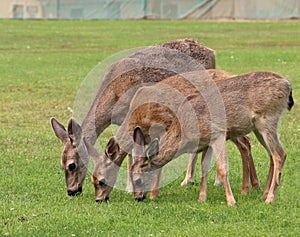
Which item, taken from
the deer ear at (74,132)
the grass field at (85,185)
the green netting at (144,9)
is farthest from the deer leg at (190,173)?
the green netting at (144,9)

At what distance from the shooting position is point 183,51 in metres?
11.4

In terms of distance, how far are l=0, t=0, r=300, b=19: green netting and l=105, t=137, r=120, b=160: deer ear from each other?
1380 inches

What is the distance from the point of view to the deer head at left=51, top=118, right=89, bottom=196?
9555 millimetres

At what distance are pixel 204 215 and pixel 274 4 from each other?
1422 inches

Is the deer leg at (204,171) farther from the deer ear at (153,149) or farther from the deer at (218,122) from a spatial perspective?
the deer ear at (153,149)

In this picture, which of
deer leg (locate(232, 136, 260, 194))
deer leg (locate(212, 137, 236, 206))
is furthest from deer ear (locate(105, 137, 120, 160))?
deer leg (locate(232, 136, 260, 194))

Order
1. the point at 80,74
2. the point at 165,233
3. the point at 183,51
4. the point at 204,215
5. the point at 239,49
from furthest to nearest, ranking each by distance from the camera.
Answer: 1. the point at 239,49
2. the point at 80,74
3. the point at 183,51
4. the point at 204,215
5. the point at 165,233

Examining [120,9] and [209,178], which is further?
[120,9]

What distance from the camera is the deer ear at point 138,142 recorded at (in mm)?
9102

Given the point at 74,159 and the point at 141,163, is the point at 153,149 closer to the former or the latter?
the point at 141,163

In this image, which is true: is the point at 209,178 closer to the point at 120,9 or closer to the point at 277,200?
the point at 277,200

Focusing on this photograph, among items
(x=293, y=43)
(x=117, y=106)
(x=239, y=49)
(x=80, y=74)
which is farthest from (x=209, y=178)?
(x=293, y=43)

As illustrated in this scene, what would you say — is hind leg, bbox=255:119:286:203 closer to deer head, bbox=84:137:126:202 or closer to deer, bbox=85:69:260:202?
deer, bbox=85:69:260:202

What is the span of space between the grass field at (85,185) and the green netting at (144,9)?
692 inches
